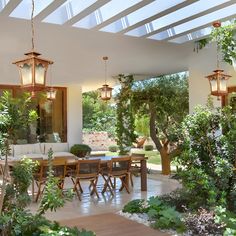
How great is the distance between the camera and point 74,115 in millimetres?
12172

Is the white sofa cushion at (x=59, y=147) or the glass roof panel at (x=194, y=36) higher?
the glass roof panel at (x=194, y=36)

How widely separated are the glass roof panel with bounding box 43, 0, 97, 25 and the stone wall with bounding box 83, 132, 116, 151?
1321 cm

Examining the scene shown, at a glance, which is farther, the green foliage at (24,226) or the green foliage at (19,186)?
the green foliage at (19,186)

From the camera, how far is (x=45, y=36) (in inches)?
248

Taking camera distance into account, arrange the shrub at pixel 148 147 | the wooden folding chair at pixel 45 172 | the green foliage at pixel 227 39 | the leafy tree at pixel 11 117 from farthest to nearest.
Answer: the shrub at pixel 148 147 < the wooden folding chair at pixel 45 172 < the green foliage at pixel 227 39 < the leafy tree at pixel 11 117

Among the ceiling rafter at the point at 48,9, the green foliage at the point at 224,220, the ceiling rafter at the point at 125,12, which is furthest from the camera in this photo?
the ceiling rafter at the point at 125,12

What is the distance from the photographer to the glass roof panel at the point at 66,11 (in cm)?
534

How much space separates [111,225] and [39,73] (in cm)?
223

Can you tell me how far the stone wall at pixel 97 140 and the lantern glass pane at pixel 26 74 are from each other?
14.8m

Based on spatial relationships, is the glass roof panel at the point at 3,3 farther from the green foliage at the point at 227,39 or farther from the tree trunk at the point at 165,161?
the tree trunk at the point at 165,161

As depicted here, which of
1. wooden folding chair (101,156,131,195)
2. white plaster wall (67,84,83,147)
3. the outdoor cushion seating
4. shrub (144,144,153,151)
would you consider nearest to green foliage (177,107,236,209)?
wooden folding chair (101,156,131,195)

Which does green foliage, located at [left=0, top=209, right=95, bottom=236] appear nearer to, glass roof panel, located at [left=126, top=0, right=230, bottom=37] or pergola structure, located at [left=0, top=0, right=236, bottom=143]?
pergola structure, located at [left=0, top=0, right=236, bottom=143]

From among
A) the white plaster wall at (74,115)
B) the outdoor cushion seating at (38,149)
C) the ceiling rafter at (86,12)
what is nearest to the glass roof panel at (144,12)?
the ceiling rafter at (86,12)

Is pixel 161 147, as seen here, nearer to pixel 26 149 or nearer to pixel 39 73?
pixel 26 149
